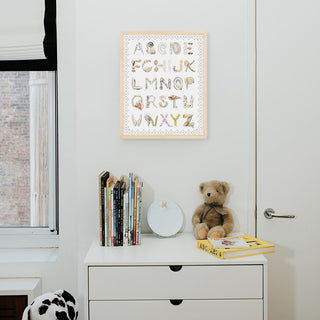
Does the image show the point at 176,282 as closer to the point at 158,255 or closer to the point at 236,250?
the point at 158,255

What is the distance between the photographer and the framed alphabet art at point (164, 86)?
1735mm

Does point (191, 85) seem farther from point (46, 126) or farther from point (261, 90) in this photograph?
point (46, 126)

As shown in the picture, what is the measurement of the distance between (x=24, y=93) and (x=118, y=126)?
2.11 feet

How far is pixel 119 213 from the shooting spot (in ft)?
5.20

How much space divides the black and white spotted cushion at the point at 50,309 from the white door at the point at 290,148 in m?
0.97

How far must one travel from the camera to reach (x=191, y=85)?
1748 millimetres

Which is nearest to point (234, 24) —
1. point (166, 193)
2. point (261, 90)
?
point (261, 90)

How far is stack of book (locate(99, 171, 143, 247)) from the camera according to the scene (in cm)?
156

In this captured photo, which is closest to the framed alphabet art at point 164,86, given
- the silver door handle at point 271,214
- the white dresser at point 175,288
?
the silver door handle at point 271,214

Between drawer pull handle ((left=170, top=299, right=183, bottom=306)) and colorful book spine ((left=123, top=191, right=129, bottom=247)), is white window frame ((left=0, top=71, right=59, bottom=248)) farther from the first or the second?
drawer pull handle ((left=170, top=299, right=183, bottom=306))

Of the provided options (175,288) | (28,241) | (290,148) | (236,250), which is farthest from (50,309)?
(290,148)

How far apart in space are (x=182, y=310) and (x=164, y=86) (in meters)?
1.01

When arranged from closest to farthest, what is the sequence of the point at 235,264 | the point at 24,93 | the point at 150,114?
the point at 235,264 → the point at 150,114 → the point at 24,93

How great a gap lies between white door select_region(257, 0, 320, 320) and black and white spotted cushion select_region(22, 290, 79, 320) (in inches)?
38.1
